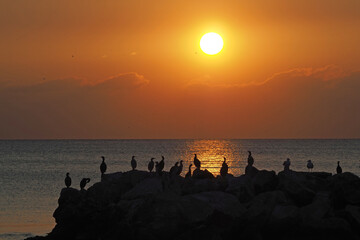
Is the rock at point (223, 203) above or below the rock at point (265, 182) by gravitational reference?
below

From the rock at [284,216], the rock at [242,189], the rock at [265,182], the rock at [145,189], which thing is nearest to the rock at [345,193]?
the rock at [284,216]

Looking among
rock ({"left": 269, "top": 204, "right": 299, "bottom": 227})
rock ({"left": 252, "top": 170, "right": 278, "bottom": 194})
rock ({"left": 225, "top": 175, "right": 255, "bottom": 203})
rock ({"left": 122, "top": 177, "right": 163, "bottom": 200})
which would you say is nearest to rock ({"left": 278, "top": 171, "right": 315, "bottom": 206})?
rock ({"left": 225, "top": 175, "right": 255, "bottom": 203})

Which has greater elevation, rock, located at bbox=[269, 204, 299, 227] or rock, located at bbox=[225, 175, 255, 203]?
rock, located at bbox=[225, 175, 255, 203]

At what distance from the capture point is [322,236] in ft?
86.8

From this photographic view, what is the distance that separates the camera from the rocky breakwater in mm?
26016

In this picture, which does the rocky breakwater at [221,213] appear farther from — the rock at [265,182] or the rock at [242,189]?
the rock at [265,182]

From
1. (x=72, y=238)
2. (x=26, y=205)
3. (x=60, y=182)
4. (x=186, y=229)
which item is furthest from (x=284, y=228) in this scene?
(x=60, y=182)

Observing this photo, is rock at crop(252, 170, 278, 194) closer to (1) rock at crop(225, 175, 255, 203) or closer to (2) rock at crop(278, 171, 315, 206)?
(1) rock at crop(225, 175, 255, 203)

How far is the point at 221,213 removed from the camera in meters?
26.9

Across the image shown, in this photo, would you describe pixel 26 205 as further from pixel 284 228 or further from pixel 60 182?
pixel 284 228

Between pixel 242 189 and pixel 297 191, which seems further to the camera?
pixel 242 189

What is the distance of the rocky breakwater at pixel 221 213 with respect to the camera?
26016mm

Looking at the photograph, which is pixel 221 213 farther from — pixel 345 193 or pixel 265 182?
pixel 265 182

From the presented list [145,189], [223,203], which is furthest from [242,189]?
[145,189]
